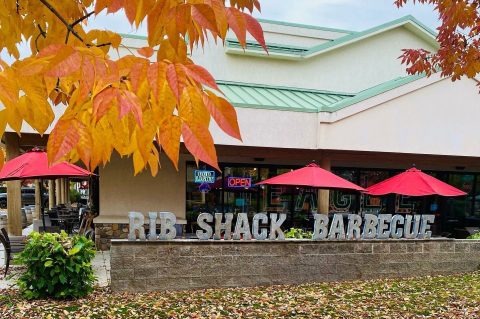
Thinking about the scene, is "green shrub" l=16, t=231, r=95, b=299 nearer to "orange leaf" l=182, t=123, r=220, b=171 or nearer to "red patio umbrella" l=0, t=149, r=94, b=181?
"red patio umbrella" l=0, t=149, r=94, b=181

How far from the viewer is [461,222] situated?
16812 mm

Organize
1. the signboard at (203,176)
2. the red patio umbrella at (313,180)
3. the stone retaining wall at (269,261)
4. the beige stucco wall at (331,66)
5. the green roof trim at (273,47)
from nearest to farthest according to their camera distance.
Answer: the stone retaining wall at (269,261), the red patio umbrella at (313,180), the signboard at (203,176), the green roof trim at (273,47), the beige stucco wall at (331,66)

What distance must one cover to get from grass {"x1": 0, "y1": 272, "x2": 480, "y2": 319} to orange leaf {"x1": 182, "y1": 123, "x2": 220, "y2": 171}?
16.0ft

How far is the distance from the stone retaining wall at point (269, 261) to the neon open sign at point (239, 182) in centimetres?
640

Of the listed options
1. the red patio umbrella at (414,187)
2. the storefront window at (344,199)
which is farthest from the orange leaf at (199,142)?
the storefront window at (344,199)

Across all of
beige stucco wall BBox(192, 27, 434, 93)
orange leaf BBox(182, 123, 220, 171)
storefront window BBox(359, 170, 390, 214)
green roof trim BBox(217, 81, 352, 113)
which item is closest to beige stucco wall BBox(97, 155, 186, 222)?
green roof trim BBox(217, 81, 352, 113)

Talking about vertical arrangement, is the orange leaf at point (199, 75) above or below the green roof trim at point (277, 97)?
below

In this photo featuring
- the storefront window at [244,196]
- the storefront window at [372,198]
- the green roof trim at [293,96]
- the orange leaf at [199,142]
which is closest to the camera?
the orange leaf at [199,142]

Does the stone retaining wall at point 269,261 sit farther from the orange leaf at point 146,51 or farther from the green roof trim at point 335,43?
the green roof trim at point 335,43

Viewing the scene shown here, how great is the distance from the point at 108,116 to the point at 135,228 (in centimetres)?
567

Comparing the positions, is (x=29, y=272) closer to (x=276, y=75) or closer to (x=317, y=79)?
(x=276, y=75)

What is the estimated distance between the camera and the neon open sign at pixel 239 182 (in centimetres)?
1397

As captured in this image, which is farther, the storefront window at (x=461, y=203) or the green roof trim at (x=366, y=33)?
the storefront window at (x=461, y=203)

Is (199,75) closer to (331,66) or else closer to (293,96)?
(293,96)
